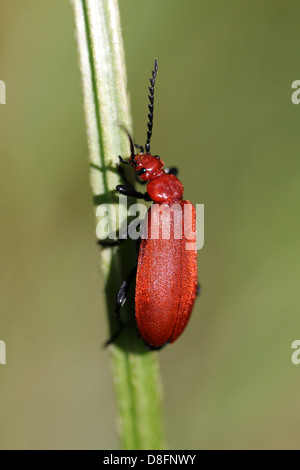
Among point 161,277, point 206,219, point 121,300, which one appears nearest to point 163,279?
point 161,277

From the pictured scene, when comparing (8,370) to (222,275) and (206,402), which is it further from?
(222,275)

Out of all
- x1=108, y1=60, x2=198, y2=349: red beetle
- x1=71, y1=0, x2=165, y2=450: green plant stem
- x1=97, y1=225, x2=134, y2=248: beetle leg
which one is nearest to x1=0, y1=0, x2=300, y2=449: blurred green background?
x1=108, y1=60, x2=198, y2=349: red beetle

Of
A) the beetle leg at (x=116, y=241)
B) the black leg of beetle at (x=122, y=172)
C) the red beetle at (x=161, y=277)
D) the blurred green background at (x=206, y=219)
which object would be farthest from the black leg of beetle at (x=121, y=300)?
the blurred green background at (x=206, y=219)

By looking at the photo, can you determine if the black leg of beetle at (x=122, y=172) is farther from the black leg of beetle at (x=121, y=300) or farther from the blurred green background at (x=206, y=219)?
the blurred green background at (x=206, y=219)

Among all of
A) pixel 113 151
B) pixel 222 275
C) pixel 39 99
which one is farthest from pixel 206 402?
pixel 39 99

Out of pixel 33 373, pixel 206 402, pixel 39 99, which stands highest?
pixel 39 99

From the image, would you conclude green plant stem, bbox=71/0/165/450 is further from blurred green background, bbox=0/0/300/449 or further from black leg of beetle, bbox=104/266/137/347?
blurred green background, bbox=0/0/300/449
